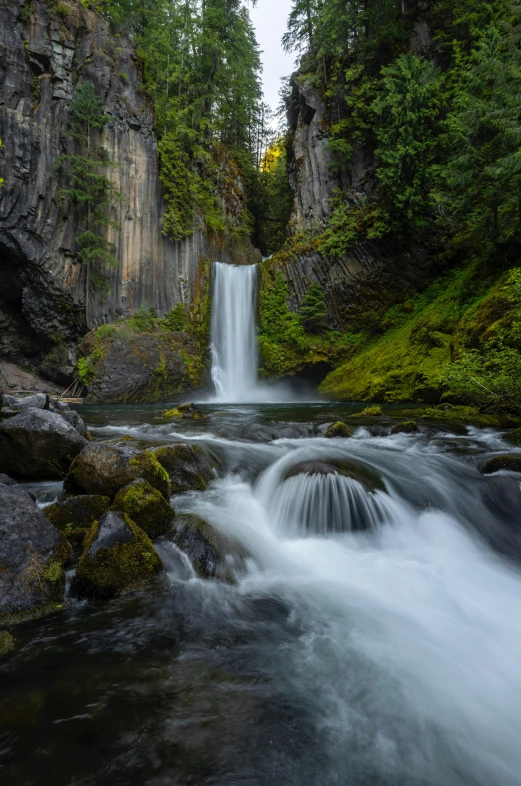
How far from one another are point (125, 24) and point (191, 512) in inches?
1232

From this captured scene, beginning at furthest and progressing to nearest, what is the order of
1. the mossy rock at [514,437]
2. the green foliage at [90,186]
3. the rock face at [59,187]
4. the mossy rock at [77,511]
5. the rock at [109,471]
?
the green foliage at [90,186], the rock face at [59,187], the mossy rock at [514,437], the rock at [109,471], the mossy rock at [77,511]

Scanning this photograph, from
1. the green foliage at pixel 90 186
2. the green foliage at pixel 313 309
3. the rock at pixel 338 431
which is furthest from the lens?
the green foliage at pixel 313 309

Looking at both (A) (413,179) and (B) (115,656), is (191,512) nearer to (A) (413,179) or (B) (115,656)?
(B) (115,656)

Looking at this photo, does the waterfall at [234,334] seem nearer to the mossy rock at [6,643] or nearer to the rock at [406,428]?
the rock at [406,428]

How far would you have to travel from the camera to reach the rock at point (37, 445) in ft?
18.0

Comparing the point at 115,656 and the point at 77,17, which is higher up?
the point at 77,17

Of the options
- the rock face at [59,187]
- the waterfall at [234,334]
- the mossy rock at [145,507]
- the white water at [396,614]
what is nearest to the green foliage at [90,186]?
the rock face at [59,187]

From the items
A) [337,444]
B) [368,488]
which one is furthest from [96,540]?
[337,444]

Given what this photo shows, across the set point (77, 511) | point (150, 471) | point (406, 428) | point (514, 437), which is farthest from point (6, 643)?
point (514, 437)

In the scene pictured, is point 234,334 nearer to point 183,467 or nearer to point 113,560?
point 183,467

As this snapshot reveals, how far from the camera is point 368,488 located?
5.88 metres

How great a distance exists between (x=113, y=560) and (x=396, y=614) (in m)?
2.80

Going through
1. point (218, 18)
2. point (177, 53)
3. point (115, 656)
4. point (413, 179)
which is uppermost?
point (218, 18)

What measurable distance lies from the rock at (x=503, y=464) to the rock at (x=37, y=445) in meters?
6.33
